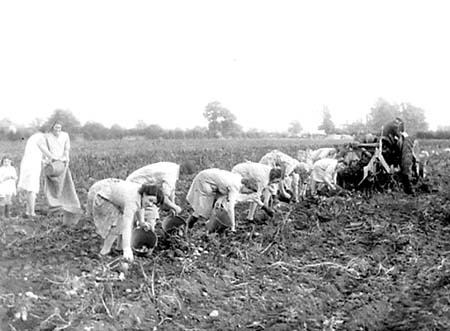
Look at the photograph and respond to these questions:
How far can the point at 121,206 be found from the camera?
5.89 meters

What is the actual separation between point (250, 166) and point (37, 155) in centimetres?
272

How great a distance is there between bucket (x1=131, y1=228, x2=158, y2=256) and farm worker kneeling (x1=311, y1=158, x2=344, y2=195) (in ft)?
16.6

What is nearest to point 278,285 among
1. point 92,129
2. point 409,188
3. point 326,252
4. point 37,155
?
point 326,252

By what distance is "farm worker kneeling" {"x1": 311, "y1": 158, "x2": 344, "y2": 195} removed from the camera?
34.7 feet

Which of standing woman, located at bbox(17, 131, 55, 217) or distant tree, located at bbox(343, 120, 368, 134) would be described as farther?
distant tree, located at bbox(343, 120, 368, 134)

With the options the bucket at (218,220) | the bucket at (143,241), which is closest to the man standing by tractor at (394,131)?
the bucket at (218,220)

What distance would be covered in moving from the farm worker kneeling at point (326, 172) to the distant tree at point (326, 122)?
3995 cm

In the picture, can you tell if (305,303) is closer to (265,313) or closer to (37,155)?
(265,313)

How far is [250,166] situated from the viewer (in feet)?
27.1

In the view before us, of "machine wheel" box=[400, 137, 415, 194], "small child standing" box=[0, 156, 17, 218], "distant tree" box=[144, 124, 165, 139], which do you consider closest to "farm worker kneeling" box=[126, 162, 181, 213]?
"small child standing" box=[0, 156, 17, 218]

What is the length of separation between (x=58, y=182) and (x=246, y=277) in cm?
272

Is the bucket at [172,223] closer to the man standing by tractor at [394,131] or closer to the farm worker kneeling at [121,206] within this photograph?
the farm worker kneeling at [121,206]

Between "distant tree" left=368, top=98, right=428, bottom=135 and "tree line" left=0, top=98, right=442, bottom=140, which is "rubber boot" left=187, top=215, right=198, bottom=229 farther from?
"distant tree" left=368, top=98, right=428, bottom=135

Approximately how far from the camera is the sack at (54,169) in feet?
24.1
